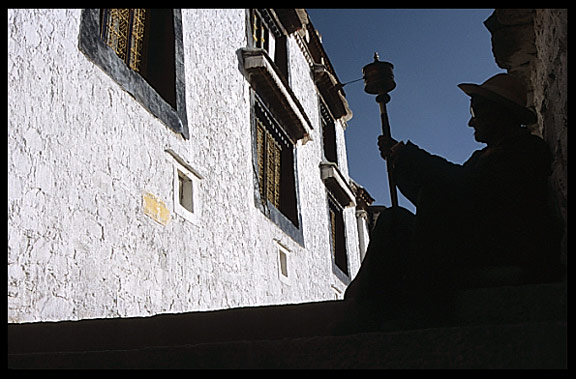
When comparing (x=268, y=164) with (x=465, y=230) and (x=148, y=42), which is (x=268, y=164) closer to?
(x=148, y=42)

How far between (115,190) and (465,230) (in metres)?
3.38

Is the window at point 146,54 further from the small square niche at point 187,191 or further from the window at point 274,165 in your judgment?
Answer: the window at point 274,165

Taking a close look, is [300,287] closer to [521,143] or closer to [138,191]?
[138,191]

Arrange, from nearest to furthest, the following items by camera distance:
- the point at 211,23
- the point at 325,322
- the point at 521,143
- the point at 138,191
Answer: the point at 521,143 < the point at 325,322 < the point at 138,191 < the point at 211,23

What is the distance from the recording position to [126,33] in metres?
5.92

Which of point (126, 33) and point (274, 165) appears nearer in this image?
point (126, 33)

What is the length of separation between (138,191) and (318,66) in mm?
8133

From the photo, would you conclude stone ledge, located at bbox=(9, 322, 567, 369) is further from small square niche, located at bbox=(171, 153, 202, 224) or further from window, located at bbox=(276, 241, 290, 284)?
window, located at bbox=(276, 241, 290, 284)

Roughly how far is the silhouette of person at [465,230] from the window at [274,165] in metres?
6.23

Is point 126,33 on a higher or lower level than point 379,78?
higher

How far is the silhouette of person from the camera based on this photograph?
5.80ft

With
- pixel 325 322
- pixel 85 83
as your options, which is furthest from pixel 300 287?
pixel 325 322

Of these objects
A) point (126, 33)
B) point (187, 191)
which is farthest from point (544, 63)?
point (126, 33)
